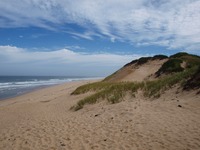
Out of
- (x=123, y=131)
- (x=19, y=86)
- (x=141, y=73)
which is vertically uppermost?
(x=141, y=73)

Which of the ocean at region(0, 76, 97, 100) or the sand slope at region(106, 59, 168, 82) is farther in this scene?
the ocean at region(0, 76, 97, 100)

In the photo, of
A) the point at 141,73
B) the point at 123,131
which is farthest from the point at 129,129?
the point at 141,73

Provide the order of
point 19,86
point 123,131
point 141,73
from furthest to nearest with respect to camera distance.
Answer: point 19,86 → point 141,73 → point 123,131

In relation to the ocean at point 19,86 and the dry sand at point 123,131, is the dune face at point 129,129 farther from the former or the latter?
the ocean at point 19,86

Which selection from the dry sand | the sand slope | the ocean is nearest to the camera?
the dry sand

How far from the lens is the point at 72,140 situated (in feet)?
28.3

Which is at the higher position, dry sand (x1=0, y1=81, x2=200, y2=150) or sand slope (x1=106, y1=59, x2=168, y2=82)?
sand slope (x1=106, y1=59, x2=168, y2=82)

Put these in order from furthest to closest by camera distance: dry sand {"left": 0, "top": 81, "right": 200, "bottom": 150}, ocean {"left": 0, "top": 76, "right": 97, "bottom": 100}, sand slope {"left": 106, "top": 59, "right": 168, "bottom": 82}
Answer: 1. ocean {"left": 0, "top": 76, "right": 97, "bottom": 100}
2. sand slope {"left": 106, "top": 59, "right": 168, "bottom": 82}
3. dry sand {"left": 0, "top": 81, "right": 200, "bottom": 150}

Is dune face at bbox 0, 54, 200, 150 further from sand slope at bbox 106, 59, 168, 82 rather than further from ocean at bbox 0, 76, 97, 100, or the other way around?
ocean at bbox 0, 76, 97, 100

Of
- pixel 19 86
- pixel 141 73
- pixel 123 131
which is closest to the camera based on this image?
pixel 123 131

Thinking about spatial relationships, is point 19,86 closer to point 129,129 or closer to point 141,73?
point 141,73

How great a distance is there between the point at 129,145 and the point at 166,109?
378 cm

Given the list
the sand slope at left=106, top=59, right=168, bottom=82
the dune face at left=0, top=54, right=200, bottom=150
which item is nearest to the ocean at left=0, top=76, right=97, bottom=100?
the sand slope at left=106, top=59, right=168, bottom=82

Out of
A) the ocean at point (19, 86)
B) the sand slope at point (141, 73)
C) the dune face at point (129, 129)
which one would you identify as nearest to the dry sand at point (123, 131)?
the dune face at point (129, 129)
